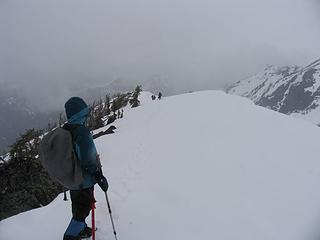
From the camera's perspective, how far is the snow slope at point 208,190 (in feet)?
25.8

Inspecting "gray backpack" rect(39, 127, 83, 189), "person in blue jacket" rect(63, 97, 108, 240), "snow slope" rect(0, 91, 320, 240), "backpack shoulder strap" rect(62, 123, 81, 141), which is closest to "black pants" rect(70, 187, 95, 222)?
"person in blue jacket" rect(63, 97, 108, 240)

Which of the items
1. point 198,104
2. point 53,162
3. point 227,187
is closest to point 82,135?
point 53,162

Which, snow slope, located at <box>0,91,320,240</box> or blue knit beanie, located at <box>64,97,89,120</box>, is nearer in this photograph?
blue knit beanie, located at <box>64,97,89,120</box>

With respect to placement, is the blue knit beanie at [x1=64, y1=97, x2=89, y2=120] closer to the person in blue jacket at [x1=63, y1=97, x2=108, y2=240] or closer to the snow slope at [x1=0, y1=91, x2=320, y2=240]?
the person in blue jacket at [x1=63, y1=97, x2=108, y2=240]

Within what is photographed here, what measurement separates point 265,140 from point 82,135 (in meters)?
9.83

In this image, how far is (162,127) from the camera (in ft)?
62.6

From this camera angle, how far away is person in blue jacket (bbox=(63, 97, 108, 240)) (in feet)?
20.6

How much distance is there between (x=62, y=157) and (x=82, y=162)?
381 mm

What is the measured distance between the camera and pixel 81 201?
22.0ft

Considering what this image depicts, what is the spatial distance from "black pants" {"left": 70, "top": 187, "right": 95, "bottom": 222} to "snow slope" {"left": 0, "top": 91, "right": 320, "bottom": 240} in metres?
0.92

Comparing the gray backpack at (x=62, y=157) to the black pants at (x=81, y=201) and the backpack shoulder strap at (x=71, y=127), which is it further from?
the black pants at (x=81, y=201)

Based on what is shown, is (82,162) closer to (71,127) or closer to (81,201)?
(71,127)

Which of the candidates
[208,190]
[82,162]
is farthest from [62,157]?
[208,190]

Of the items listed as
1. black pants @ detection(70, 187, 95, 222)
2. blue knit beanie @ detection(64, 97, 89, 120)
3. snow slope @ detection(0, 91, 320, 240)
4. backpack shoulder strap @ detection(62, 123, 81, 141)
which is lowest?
snow slope @ detection(0, 91, 320, 240)
